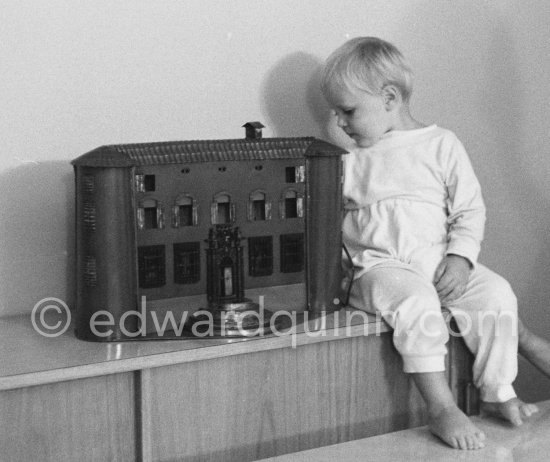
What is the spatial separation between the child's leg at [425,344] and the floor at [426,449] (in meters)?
0.03

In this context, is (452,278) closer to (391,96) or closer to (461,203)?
(461,203)

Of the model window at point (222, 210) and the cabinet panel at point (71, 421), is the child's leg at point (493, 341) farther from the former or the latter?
the cabinet panel at point (71, 421)

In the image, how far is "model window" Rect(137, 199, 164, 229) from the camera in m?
1.42

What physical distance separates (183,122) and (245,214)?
25cm

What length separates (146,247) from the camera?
1434 mm

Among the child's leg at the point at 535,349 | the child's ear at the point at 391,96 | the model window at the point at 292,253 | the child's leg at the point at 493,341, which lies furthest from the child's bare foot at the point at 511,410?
the child's ear at the point at 391,96

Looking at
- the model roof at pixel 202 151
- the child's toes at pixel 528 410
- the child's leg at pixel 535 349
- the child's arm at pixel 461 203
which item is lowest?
the child's toes at pixel 528 410

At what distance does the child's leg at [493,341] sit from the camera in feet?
5.24

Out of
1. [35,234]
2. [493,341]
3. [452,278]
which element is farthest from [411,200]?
[35,234]

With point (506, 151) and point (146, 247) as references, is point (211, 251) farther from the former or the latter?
point (506, 151)

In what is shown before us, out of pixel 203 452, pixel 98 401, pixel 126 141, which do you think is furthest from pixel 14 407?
pixel 126 141

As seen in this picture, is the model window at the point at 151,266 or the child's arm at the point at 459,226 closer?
the model window at the point at 151,266

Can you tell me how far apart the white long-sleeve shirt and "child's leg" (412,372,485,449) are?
0.23 m

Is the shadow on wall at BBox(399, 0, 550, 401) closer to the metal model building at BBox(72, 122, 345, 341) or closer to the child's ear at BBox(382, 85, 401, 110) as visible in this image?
the child's ear at BBox(382, 85, 401, 110)
